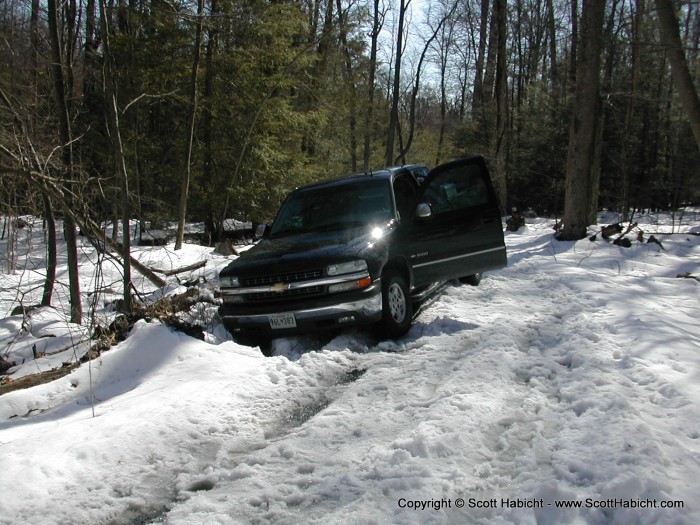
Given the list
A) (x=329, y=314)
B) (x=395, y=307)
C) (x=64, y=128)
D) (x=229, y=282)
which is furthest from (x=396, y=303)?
(x=64, y=128)

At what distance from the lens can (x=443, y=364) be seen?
15.6ft

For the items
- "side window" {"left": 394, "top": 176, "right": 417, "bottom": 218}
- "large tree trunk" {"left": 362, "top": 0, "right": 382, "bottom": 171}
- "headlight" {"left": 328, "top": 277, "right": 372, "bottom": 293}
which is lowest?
"headlight" {"left": 328, "top": 277, "right": 372, "bottom": 293}

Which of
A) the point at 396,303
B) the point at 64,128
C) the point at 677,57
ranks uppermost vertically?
the point at 677,57

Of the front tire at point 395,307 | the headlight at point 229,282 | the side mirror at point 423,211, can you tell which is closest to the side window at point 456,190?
Answer: the side mirror at point 423,211

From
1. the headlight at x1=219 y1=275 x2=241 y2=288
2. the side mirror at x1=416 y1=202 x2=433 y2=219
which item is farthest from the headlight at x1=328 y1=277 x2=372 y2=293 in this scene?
the side mirror at x1=416 y1=202 x2=433 y2=219

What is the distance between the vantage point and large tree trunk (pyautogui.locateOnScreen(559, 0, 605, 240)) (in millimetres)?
12258

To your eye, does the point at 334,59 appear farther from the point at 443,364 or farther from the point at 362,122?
the point at 443,364

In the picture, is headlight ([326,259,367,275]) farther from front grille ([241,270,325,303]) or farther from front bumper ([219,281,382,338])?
front bumper ([219,281,382,338])

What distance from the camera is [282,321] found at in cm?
535

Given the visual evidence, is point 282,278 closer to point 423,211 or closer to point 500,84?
point 423,211

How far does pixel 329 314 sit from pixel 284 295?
559 millimetres

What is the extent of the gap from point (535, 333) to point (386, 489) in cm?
332

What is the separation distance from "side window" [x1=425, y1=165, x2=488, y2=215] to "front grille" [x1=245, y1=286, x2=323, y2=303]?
86.9 inches

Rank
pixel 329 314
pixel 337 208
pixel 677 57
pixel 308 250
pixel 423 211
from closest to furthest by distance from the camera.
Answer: pixel 329 314 → pixel 308 250 → pixel 423 211 → pixel 337 208 → pixel 677 57
